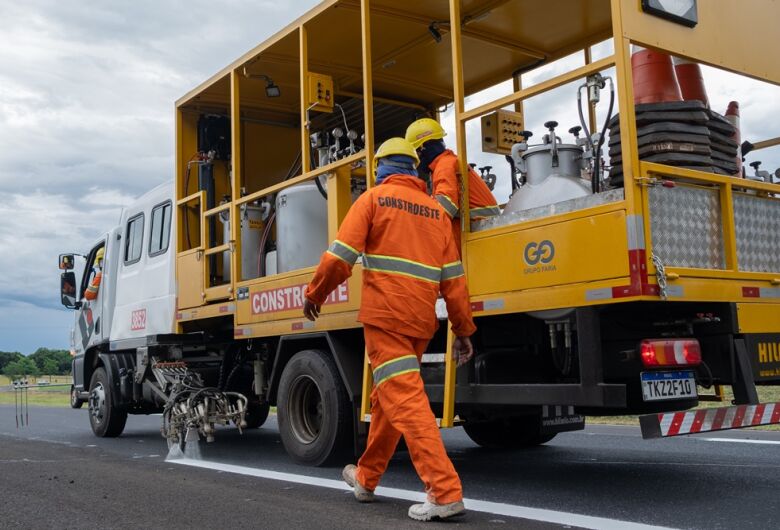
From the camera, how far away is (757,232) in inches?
203

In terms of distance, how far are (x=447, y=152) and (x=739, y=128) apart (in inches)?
84.0

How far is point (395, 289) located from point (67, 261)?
794 centimetres

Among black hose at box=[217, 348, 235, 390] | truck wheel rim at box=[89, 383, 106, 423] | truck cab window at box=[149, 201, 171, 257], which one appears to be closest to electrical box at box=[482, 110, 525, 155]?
black hose at box=[217, 348, 235, 390]

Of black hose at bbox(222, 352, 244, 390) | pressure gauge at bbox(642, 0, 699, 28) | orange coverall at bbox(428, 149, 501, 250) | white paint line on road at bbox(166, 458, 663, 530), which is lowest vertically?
white paint line on road at bbox(166, 458, 663, 530)

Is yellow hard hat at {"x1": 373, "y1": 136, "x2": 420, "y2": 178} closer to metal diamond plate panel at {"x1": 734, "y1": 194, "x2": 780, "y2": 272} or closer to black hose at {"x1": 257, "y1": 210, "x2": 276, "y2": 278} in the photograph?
metal diamond plate panel at {"x1": 734, "y1": 194, "x2": 780, "y2": 272}

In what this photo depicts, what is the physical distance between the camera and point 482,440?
26.2ft

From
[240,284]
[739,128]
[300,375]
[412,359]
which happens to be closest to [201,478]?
[300,375]

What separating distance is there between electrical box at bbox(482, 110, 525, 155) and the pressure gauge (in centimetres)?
236

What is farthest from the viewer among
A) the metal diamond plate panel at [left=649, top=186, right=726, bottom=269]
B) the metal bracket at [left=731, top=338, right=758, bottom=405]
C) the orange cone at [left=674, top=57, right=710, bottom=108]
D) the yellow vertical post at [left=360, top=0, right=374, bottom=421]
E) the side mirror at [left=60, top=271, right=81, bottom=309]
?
the side mirror at [left=60, top=271, right=81, bottom=309]

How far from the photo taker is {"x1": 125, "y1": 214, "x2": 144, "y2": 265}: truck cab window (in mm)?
9547

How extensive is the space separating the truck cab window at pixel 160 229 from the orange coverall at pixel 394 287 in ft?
16.0

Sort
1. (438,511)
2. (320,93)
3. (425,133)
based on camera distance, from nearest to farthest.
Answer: (438,511)
(425,133)
(320,93)

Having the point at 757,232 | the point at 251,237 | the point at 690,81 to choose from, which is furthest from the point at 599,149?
the point at 251,237

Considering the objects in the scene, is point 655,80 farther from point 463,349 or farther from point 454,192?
point 463,349
